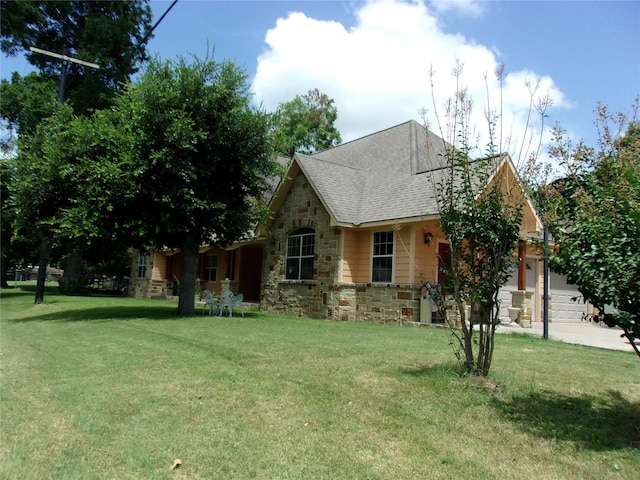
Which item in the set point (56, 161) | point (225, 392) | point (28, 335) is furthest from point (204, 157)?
point (225, 392)

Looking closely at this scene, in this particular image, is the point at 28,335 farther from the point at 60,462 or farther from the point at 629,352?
the point at 629,352

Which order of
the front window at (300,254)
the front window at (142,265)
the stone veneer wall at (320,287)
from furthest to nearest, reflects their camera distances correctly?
the front window at (142,265), the front window at (300,254), the stone veneer wall at (320,287)

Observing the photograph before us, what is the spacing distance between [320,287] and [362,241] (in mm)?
2150

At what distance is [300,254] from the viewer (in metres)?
17.8

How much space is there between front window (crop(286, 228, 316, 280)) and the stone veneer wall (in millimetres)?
250

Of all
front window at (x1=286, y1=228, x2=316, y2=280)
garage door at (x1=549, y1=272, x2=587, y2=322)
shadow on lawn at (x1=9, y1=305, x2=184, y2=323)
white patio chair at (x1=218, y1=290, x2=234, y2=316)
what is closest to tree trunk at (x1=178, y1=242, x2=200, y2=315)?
shadow on lawn at (x1=9, y1=305, x2=184, y2=323)

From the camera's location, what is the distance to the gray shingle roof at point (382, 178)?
49.5 ft

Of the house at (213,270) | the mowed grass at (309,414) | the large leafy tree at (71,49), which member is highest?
the large leafy tree at (71,49)

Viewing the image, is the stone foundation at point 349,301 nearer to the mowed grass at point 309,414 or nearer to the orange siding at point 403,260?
the orange siding at point 403,260

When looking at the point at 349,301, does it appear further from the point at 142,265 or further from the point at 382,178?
the point at 142,265

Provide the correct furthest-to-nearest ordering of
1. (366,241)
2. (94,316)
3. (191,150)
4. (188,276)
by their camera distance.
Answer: (366,241)
(188,276)
(94,316)
(191,150)

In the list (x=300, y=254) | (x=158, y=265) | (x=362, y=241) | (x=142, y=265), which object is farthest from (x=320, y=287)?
(x=142, y=265)

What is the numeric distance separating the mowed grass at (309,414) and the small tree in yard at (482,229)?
848 millimetres

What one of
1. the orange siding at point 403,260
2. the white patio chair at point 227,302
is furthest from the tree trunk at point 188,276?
the orange siding at point 403,260
